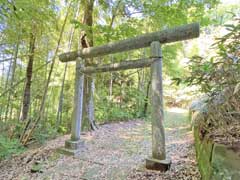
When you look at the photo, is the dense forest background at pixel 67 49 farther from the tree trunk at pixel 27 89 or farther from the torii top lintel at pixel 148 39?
the torii top lintel at pixel 148 39

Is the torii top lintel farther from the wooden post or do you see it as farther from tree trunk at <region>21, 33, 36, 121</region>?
tree trunk at <region>21, 33, 36, 121</region>

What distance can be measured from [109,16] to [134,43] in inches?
113

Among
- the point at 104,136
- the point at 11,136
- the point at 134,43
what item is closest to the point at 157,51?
the point at 134,43

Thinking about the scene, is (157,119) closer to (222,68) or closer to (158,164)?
(158,164)

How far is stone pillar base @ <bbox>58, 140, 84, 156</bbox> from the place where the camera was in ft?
12.1

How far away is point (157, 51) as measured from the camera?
2.99 meters

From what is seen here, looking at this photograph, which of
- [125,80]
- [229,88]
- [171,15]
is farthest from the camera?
[125,80]

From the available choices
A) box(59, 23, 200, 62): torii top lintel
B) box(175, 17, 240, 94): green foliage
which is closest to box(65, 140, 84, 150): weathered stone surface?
box(59, 23, 200, 62): torii top lintel

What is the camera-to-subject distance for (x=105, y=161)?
10.8 ft

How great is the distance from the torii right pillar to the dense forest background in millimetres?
650

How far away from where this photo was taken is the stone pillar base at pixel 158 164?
270cm

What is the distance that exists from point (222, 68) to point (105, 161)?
226cm

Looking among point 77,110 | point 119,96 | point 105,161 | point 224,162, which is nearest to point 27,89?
point 77,110

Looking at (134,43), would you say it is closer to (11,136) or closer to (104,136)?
(104,136)
